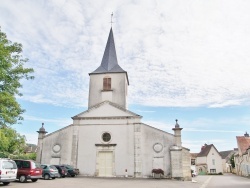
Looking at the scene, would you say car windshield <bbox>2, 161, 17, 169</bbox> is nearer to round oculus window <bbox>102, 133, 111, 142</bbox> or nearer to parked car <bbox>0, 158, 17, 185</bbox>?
parked car <bbox>0, 158, 17, 185</bbox>

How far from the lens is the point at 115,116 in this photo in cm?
2634

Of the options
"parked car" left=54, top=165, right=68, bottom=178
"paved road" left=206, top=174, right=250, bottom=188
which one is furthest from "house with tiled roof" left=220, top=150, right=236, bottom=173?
"parked car" left=54, top=165, right=68, bottom=178

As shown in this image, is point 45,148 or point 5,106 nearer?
point 5,106

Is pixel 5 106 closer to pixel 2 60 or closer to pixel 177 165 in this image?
pixel 2 60

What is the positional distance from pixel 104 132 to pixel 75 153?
356 cm

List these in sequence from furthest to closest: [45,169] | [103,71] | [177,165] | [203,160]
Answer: [203,160], [103,71], [177,165], [45,169]

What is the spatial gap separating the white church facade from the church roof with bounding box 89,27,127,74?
185 inches

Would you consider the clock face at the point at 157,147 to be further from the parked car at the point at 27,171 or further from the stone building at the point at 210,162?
the stone building at the point at 210,162

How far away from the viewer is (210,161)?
60.8 m

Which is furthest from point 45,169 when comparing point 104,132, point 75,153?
point 104,132

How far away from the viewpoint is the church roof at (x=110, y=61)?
3041 cm

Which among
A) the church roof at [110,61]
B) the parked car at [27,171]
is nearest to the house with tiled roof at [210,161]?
the church roof at [110,61]

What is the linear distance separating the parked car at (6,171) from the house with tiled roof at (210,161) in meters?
54.4

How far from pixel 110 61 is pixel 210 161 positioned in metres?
41.9
